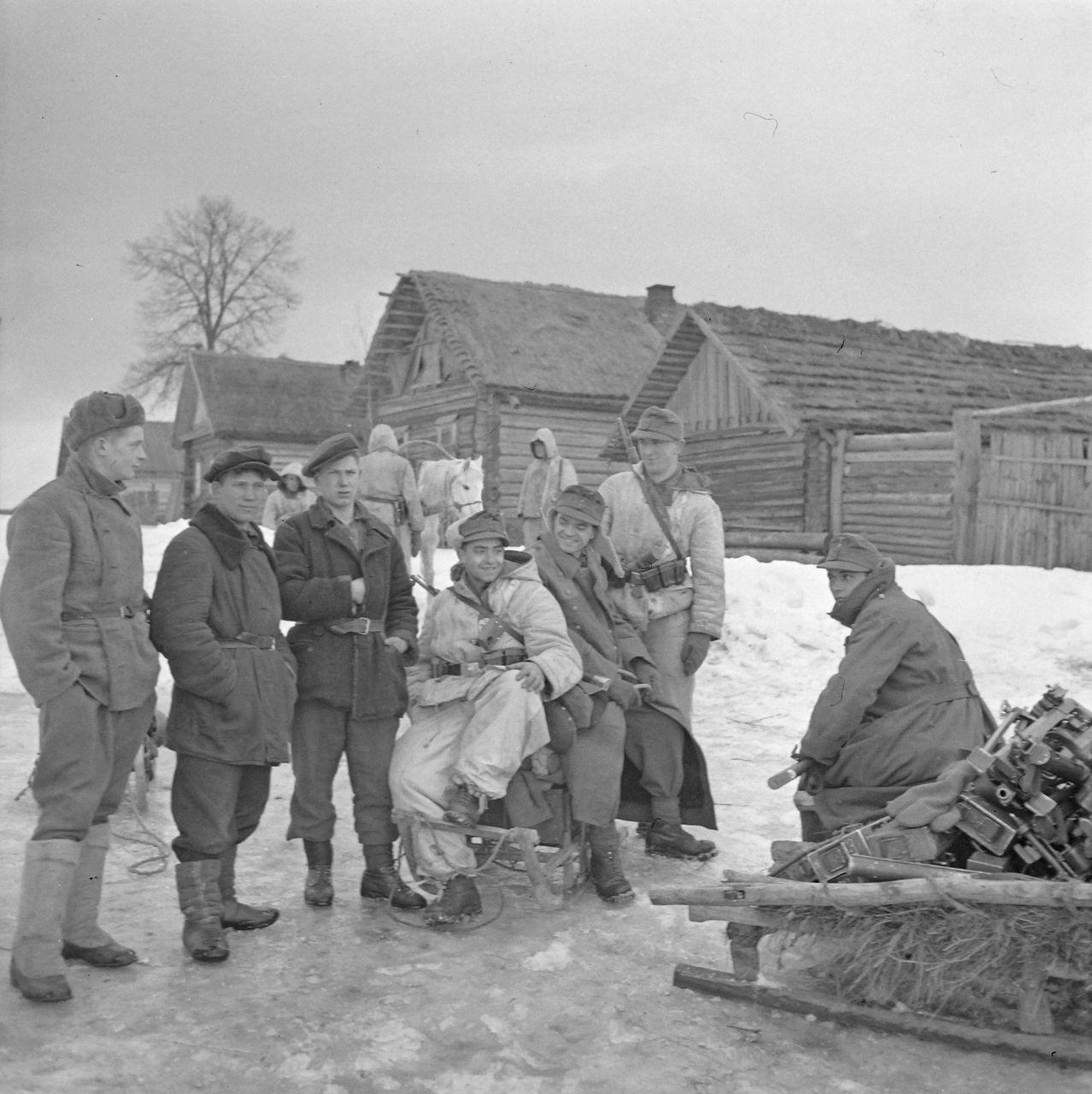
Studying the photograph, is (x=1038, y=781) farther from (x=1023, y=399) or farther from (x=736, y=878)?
(x=1023, y=399)

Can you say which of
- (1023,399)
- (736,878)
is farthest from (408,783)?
(1023,399)

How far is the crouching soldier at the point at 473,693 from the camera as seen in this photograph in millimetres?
4297

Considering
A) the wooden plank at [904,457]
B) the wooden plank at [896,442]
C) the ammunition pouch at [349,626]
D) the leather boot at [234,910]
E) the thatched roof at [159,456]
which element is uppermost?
the thatched roof at [159,456]

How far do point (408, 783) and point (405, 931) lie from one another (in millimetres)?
530

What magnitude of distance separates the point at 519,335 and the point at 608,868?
17892 mm

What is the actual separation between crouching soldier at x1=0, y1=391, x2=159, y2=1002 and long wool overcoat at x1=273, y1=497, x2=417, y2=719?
2.19ft

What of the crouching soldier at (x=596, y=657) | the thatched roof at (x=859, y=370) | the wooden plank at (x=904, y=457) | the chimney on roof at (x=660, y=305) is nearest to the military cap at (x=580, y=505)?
the crouching soldier at (x=596, y=657)

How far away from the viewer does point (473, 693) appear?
14.6ft

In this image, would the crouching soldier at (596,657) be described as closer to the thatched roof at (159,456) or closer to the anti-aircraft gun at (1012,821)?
the anti-aircraft gun at (1012,821)

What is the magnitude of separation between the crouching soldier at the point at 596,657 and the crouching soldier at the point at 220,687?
121 cm

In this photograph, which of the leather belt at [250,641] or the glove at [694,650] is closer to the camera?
the leather belt at [250,641]

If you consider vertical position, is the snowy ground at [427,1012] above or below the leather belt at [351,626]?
below

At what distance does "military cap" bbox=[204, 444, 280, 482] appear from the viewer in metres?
4.12

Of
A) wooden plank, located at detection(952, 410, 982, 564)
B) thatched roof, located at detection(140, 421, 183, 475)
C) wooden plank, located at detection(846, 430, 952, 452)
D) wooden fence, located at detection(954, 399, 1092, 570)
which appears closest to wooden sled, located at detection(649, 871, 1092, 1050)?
wooden fence, located at detection(954, 399, 1092, 570)
